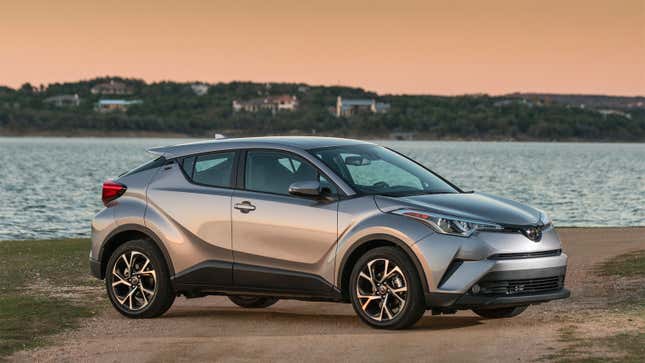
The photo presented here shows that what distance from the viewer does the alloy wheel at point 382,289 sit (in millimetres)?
12031

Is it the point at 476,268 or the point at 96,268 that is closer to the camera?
the point at 476,268

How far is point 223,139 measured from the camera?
13672mm

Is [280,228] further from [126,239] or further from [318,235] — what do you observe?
[126,239]

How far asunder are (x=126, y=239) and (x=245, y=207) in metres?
1.66

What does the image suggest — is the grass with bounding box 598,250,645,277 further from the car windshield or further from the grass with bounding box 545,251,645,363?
the car windshield

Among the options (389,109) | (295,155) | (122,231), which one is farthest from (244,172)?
(389,109)

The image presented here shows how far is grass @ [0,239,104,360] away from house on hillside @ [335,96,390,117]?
6361 inches

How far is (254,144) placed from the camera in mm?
13133

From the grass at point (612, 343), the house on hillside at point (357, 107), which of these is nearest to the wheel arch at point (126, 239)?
the grass at point (612, 343)

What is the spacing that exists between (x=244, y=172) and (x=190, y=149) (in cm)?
86

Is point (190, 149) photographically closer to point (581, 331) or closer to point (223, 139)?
point (223, 139)

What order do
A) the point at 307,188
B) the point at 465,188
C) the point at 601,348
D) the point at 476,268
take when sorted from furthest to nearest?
the point at 465,188 → the point at 307,188 → the point at 476,268 → the point at 601,348

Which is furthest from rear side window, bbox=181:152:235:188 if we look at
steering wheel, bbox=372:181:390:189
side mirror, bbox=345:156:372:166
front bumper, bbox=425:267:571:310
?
front bumper, bbox=425:267:571:310

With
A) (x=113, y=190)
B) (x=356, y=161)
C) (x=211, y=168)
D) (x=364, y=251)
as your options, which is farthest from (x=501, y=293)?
(x=113, y=190)
